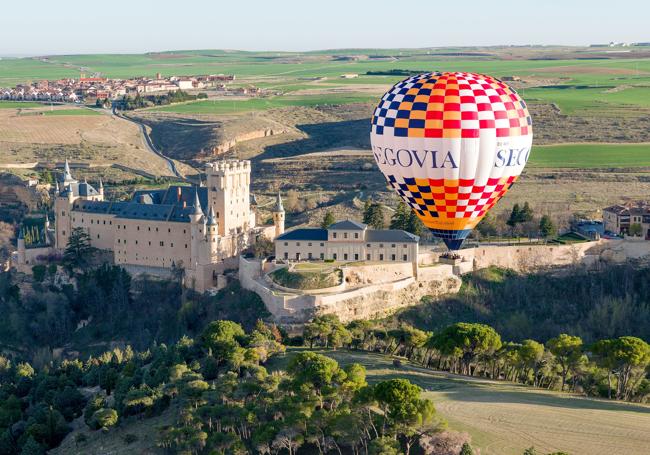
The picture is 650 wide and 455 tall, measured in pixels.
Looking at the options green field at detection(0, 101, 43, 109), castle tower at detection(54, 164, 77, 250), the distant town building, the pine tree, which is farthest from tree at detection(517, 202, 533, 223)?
green field at detection(0, 101, 43, 109)

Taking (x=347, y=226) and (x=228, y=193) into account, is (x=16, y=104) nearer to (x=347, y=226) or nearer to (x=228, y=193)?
(x=228, y=193)

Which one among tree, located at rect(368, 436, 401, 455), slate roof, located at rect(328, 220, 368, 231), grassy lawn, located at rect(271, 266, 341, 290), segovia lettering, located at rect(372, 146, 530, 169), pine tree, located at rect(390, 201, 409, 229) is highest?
segovia lettering, located at rect(372, 146, 530, 169)

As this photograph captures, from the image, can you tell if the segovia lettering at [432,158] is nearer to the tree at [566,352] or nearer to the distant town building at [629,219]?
the tree at [566,352]

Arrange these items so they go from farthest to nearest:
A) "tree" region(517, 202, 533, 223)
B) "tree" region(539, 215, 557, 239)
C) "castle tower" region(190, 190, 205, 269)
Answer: "tree" region(517, 202, 533, 223) < "tree" region(539, 215, 557, 239) < "castle tower" region(190, 190, 205, 269)

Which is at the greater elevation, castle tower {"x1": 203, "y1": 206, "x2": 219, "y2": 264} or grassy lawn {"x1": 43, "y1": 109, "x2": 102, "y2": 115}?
castle tower {"x1": 203, "y1": 206, "x2": 219, "y2": 264}

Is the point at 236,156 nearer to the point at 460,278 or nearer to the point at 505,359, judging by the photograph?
the point at 460,278

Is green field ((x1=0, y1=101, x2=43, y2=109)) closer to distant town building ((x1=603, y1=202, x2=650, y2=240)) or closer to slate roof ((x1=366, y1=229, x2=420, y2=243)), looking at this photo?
slate roof ((x1=366, y1=229, x2=420, y2=243))

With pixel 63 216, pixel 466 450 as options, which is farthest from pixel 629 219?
pixel 466 450

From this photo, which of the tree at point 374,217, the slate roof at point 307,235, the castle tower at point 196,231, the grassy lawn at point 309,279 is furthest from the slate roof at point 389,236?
the castle tower at point 196,231
